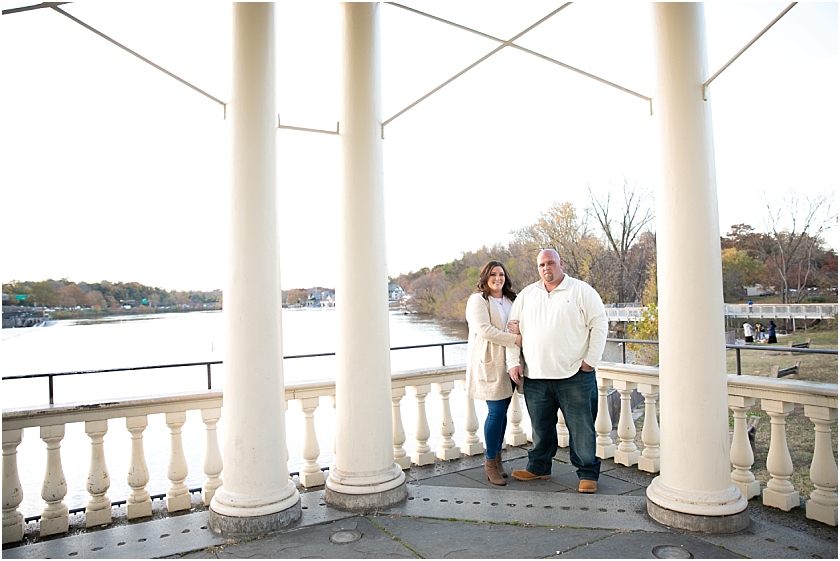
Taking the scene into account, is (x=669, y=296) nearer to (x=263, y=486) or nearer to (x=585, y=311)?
(x=585, y=311)

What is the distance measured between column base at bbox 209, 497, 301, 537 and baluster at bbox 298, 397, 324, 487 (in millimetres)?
921

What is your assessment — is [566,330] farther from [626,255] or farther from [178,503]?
[626,255]

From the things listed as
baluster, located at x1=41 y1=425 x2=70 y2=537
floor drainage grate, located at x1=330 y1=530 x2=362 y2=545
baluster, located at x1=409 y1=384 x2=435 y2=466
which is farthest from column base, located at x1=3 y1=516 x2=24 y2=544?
baluster, located at x1=409 y1=384 x2=435 y2=466

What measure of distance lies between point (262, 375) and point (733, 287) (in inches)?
872

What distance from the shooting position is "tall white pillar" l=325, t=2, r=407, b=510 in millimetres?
3543

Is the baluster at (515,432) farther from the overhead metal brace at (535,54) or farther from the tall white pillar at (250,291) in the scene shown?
the overhead metal brace at (535,54)

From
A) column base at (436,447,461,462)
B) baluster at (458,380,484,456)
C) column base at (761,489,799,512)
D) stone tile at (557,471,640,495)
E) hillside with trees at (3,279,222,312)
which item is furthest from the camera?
hillside with trees at (3,279,222,312)

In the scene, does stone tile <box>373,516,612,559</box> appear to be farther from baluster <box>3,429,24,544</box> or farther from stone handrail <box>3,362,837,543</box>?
baluster <box>3,429,24,544</box>

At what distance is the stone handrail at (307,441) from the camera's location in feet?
10.4

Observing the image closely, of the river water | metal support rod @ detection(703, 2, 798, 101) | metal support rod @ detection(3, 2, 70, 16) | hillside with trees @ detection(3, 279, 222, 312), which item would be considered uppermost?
metal support rod @ detection(3, 2, 70, 16)

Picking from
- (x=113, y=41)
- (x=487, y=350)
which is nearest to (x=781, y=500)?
(x=487, y=350)

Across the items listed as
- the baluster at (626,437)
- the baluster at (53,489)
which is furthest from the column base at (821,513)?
the baluster at (53,489)

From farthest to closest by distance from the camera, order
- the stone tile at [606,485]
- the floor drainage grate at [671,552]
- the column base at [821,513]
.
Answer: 1. the stone tile at [606,485]
2. the column base at [821,513]
3. the floor drainage grate at [671,552]

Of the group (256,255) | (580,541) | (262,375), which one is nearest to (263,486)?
(262,375)
